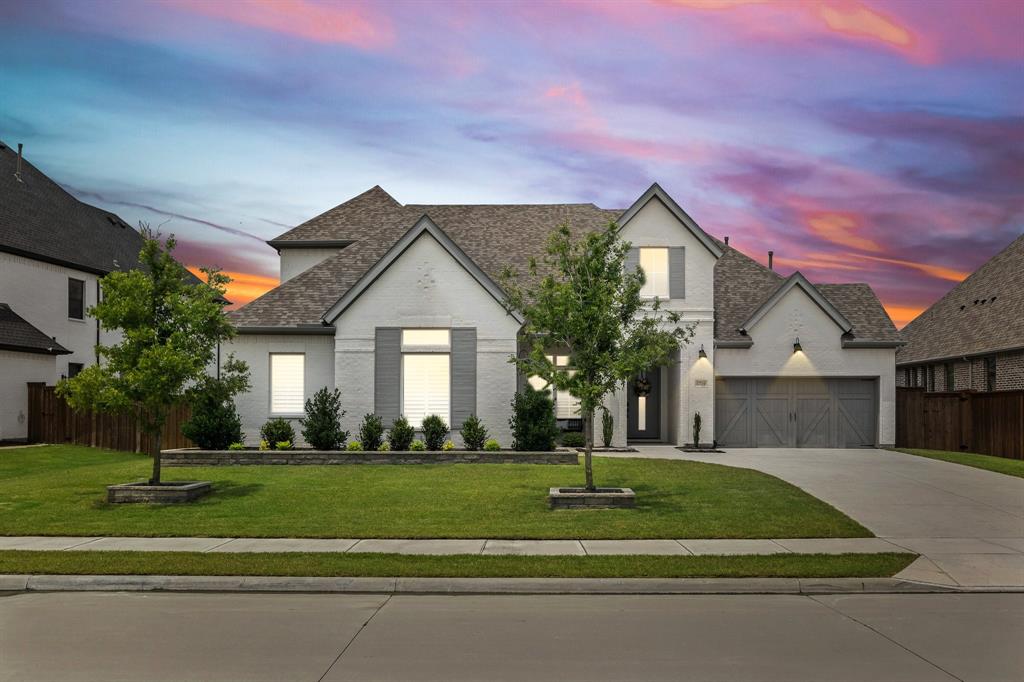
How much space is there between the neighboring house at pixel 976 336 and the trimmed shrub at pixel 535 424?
19.4 metres

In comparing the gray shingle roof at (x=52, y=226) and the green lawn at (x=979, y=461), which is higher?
the gray shingle roof at (x=52, y=226)

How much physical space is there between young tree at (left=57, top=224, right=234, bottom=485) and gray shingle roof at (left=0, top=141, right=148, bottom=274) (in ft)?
64.5

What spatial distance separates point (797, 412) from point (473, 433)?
43.7ft

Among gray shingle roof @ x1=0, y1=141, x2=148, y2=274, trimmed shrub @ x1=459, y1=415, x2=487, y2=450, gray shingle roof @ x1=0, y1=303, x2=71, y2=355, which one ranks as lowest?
trimmed shrub @ x1=459, y1=415, x2=487, y2=450

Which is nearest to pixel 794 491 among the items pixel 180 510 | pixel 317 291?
pixel 180 510

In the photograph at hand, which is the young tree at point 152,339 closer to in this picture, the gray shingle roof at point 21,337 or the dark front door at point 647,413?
the gray shingle roof at point 21,337

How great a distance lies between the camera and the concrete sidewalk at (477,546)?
12258mm

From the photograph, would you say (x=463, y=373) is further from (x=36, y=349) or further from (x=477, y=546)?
(x=36, y=349)

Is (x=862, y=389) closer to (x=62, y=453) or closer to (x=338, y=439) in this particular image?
(x=338, y=439)

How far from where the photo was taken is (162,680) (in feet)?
22.8

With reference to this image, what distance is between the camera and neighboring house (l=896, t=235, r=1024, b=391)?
33875 mm

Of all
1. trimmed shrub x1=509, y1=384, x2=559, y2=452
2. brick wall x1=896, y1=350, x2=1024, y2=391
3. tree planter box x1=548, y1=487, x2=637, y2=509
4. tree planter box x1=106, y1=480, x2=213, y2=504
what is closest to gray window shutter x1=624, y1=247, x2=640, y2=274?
trimmed shrub x1=509, y1=384, x2=559, y2=452

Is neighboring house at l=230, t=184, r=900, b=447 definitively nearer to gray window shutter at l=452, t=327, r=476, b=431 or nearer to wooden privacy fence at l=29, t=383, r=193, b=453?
gray window shutter at l=452, t=327, r=476, b=431

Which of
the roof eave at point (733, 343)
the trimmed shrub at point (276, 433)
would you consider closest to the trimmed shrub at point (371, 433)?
the trimmed shrub at point (276, 433)
